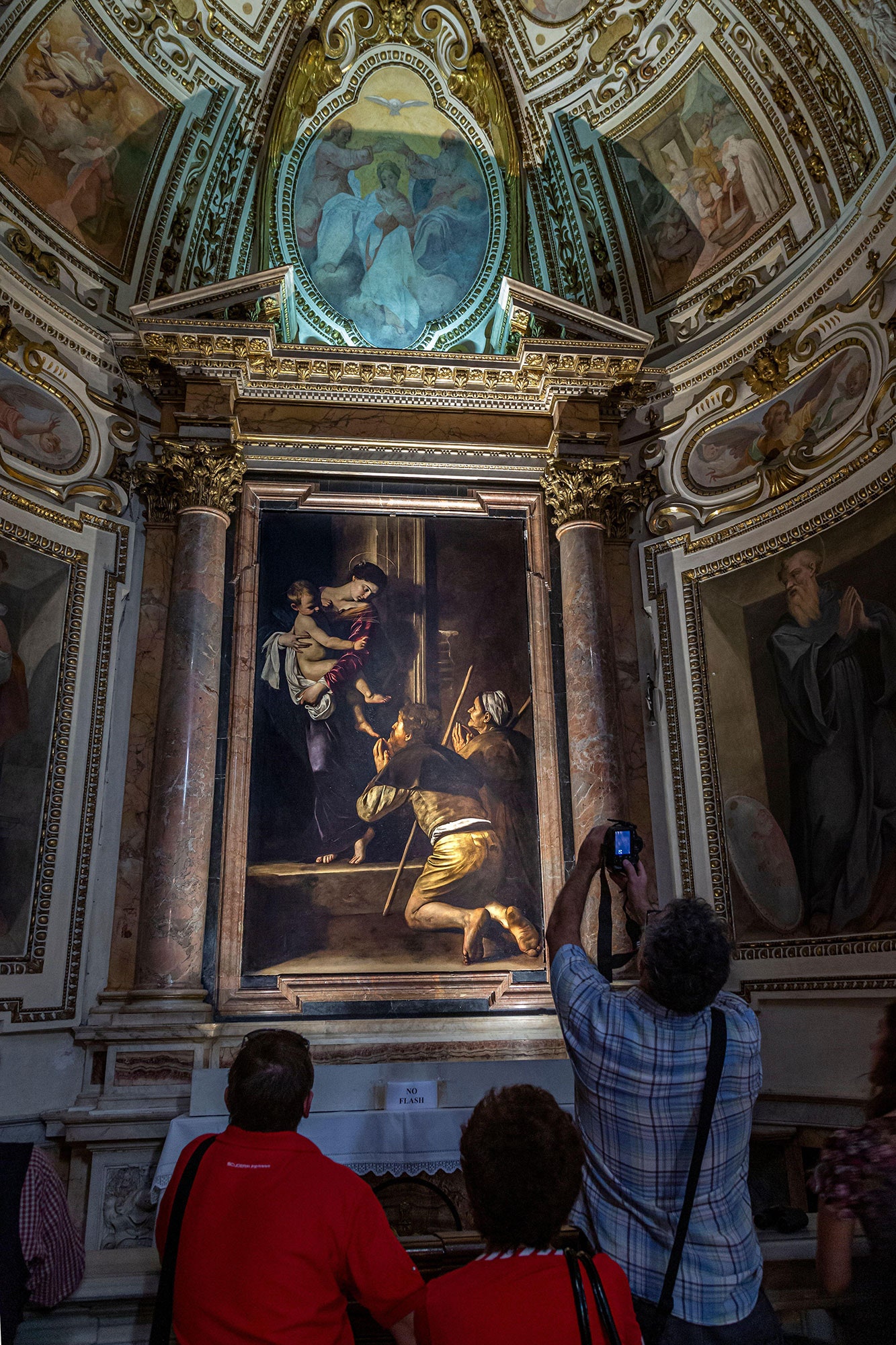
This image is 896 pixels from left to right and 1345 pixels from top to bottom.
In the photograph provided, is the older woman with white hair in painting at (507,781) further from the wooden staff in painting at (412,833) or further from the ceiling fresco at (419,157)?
the ceiling fresco at (419,157)

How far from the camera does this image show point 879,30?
7586 millimetres

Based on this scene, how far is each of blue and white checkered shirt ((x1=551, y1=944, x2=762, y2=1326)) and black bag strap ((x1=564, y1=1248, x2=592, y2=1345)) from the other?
0.57 metres

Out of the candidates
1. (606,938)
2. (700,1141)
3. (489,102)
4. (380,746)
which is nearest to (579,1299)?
(700,1141)

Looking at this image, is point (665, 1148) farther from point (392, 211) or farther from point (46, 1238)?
point (392, 211)

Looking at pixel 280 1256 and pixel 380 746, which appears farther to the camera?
pixel 380 746

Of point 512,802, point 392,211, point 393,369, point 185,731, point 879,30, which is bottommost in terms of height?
point 512,802

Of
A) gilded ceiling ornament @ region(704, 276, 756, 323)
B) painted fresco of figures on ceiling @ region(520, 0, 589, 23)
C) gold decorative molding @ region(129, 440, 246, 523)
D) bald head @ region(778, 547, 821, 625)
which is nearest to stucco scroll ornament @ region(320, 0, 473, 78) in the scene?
painted fresco of figures on ceiling @ region(520, 0, 589, 23)

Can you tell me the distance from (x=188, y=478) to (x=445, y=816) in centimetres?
353

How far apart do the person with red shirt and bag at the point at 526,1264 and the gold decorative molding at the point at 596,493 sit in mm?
7147

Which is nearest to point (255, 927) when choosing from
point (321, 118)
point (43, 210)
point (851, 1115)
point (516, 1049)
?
point (516, 1049)

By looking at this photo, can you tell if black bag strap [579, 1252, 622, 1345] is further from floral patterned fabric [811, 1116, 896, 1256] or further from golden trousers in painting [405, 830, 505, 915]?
golden trousers in painting [405, 830, 505, 915]

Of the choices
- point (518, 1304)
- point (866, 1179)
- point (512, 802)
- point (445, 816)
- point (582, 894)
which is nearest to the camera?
point (518, 1304)

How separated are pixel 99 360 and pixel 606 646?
505cm

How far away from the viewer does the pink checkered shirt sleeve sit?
3041mm
